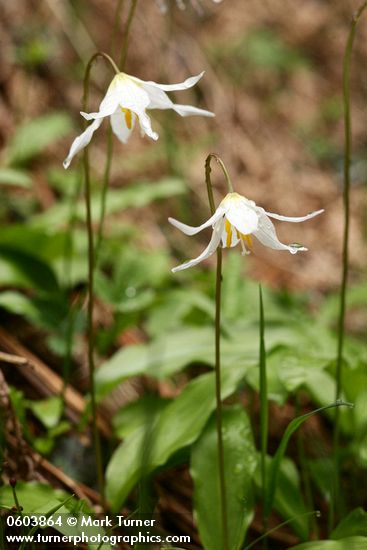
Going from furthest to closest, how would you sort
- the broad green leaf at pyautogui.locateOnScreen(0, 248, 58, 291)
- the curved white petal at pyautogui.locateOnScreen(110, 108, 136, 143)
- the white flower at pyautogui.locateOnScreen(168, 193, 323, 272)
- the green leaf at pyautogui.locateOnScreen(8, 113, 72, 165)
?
the green leaf at pyautogui.locateOnScreen(8, 113, 72, 165), the broad green leaf at pyautogui.locateOnScreen(0, 248, 58, 291), the curved white petal at pyautogui.locateOnScreen(110, 108, 136, 143), the white flower at pyautogui.locateOnScreen(168, 193, 323, 272)

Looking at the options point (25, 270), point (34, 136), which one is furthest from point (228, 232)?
point (34, 136)

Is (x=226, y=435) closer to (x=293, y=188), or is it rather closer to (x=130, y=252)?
(x=130, y=252)

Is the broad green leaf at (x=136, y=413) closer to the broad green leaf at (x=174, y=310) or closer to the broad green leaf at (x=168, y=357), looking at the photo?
the broad green leaf at (x=168, y=357)

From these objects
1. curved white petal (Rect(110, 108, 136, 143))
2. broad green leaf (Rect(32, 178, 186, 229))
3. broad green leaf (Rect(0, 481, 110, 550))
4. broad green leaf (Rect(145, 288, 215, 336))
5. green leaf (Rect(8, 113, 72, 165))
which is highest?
green leaf (Rect(8, 113, 72, 165))

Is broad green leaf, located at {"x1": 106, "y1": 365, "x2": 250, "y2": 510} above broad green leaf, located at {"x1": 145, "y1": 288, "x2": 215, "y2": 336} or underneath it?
underneath

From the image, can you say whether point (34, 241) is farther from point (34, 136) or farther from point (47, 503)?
point (47, 503)

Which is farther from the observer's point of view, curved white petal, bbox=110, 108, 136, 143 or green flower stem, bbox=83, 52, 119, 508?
curved white petal, bbox=110, 108, 136, 143

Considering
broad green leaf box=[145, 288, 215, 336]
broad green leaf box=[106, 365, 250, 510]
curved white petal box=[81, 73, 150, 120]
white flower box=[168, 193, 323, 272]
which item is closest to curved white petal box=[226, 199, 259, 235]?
white flower box=[168, 193, 323, 272]

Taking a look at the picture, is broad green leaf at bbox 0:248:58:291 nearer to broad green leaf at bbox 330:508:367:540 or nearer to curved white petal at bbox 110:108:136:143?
curved white petal at bbox 110:108:136:143

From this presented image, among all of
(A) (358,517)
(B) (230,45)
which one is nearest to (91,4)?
(B) (230,45)

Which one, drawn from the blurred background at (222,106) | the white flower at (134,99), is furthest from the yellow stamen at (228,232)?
the blurred background at (222,106)
